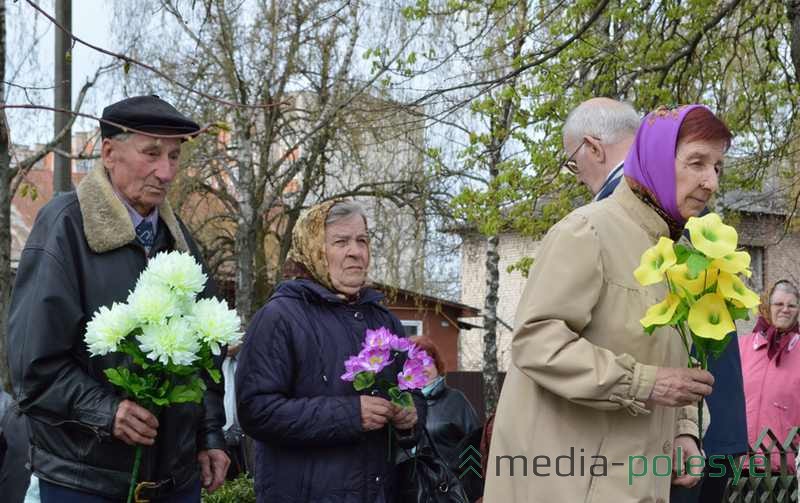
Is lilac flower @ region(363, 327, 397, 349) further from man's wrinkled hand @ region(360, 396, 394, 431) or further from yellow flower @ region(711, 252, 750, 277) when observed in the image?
yellow flower @ region(711, 252, 750, 277)

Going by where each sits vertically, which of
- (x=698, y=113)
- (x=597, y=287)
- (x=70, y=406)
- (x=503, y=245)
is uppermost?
(x=503, y=245)

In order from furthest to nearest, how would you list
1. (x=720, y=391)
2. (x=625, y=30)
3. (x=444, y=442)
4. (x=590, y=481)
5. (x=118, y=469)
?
1. (x=625, y=30)
2. (x=444, y=442)
3. (x=720, y=391)
4. (x=118, y=469)
5. (x=590, y=481)

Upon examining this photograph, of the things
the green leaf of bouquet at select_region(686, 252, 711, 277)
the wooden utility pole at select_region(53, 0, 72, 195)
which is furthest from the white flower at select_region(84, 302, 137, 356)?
the wooden utility pole at select_region(53, 0, 72, 195)

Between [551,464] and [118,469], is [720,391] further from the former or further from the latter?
[118,469]

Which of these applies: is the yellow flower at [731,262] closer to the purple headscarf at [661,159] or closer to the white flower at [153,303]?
the purple headscarf at [661,159]

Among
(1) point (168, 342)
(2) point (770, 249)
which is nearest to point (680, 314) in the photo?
(1) point (168, 342)

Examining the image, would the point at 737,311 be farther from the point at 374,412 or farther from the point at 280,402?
the point at 280,402

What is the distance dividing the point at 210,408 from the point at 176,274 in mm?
806

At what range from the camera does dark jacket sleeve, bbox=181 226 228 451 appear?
404cm

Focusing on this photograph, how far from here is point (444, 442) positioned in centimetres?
677

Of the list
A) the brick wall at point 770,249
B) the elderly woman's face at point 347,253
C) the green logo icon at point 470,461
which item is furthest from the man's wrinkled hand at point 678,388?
the brick wall at point 770,249

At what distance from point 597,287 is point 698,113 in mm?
652

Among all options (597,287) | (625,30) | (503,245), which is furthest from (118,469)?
(503,245)

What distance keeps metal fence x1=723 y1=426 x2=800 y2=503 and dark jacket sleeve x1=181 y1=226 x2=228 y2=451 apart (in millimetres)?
3523
